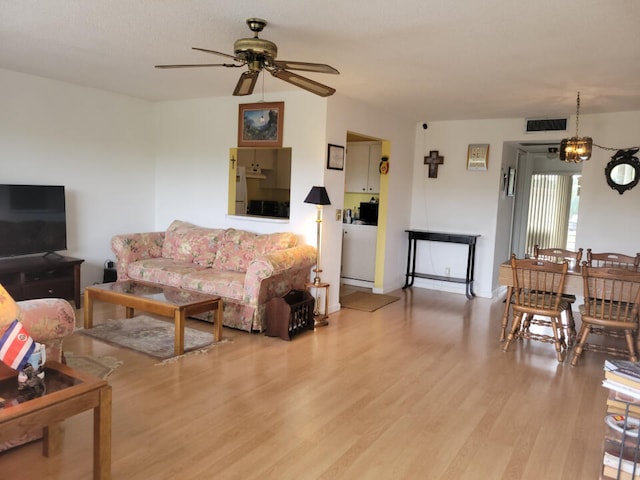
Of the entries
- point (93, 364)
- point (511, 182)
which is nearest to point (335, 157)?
point (93, 364)

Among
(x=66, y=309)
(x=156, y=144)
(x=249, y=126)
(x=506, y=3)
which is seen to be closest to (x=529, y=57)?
(x=506, y=3)

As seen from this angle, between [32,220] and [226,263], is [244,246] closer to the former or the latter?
[226,263]

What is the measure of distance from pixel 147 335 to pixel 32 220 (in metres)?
1.97

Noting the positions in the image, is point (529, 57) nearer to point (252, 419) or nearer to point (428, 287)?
point (252, 419)

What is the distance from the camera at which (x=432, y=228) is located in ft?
23.2

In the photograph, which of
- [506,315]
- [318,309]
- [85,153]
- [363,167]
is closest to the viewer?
[506,315]

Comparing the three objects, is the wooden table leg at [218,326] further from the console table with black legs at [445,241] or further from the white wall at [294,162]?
the console table with black legs at [445,241]

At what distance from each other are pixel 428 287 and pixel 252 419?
469 cm

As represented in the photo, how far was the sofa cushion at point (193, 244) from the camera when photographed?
214 inches

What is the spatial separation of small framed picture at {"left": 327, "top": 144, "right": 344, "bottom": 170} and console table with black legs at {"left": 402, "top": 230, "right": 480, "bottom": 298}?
6.65ft

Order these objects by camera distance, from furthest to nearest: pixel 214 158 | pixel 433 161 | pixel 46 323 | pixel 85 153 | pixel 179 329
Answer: pixel 433 161, pixel 214 158, pixel 85 153, pixel 179 329, pixel 46 323

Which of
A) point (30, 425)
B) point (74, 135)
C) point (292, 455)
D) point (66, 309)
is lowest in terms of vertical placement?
point (292, 455)

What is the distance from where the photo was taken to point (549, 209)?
9.46 meters

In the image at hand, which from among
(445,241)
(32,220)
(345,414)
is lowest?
(345,414)
